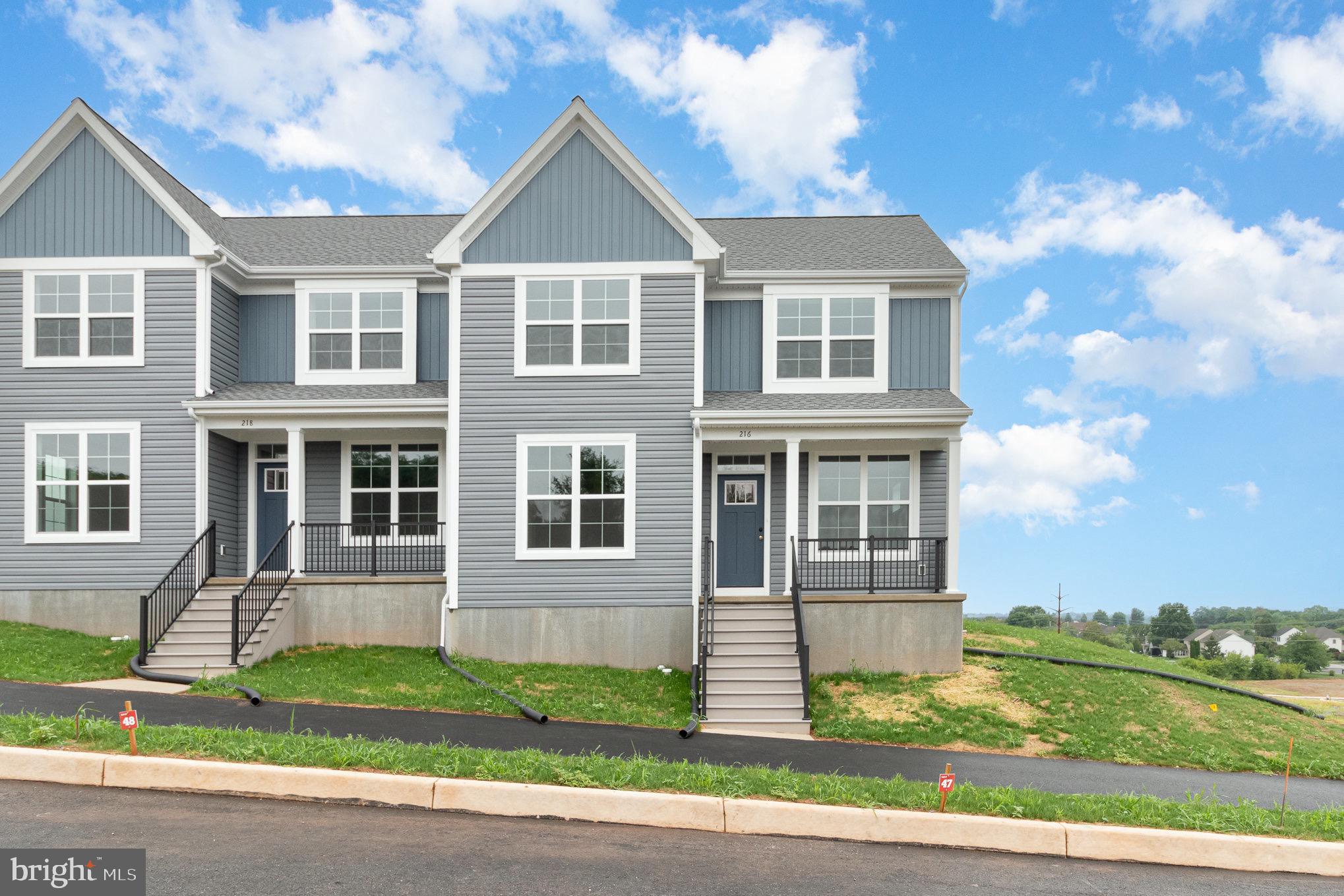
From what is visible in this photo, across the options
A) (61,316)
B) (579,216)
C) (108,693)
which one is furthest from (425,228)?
(108,693)

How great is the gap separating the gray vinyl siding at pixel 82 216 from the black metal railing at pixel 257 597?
6185 mm

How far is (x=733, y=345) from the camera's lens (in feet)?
59.1

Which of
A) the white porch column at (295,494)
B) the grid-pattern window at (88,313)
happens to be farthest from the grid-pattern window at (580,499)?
the grid-pattern window at (88,313)

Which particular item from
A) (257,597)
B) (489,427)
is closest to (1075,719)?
(489,427)

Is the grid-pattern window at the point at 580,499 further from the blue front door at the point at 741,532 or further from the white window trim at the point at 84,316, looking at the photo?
the white window trim at the point at 84,316

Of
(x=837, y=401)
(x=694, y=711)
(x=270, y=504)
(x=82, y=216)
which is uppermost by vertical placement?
(x=82, y=216)

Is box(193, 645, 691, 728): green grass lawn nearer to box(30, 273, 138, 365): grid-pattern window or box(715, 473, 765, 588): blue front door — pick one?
box(715, 473, 765, 588): blue front door

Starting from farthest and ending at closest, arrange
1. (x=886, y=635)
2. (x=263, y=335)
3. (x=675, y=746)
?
1. (x=263, y=335)
2. (x=886, y=635)
3. (x=675, y=746)

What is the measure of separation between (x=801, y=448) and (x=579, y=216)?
232 inches

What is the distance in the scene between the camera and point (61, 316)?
17250mm

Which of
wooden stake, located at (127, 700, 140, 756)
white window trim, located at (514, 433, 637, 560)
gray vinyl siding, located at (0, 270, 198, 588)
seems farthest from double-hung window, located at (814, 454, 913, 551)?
wooden stake, located at (127, 700, 140, 756)

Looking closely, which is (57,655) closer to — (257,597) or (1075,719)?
(257,597)

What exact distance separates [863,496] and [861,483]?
25 centimetres

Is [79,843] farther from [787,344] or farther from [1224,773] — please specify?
[787,344]
